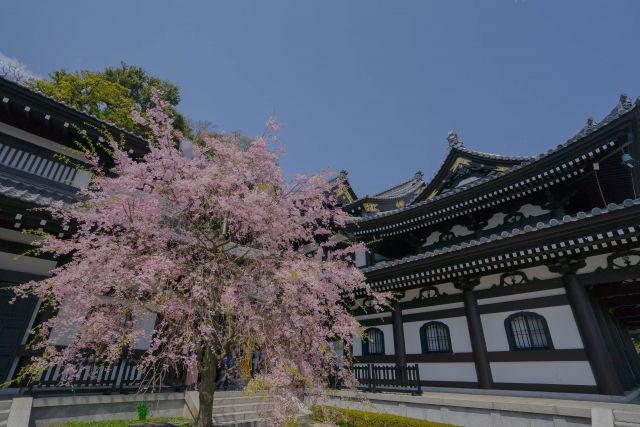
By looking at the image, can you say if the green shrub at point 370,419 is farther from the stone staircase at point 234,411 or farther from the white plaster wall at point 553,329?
the white plaster wall at point 553,329

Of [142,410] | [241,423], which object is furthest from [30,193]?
[241,423]

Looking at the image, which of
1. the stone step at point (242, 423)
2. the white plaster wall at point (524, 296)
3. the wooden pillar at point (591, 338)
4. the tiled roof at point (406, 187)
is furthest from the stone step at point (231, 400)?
the tiled roof at point (406, 187)

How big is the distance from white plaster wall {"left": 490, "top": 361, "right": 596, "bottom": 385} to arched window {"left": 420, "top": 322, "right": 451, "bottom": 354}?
146cm

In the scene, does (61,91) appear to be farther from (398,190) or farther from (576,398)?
(576,398)

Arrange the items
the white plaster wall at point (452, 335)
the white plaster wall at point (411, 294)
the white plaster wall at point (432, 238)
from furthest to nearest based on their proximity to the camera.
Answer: the white plaster wall at point (432, 238) → the white plaster wall at point (411, 294) → the white plaster wall at point (452, 335)

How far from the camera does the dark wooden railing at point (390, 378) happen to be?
9.29 m

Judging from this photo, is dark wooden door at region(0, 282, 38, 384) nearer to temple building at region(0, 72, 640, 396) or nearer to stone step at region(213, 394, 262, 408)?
temple building at region(0, 72, 640, 396)

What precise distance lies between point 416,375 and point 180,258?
25.0ft

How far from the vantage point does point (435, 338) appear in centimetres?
1027

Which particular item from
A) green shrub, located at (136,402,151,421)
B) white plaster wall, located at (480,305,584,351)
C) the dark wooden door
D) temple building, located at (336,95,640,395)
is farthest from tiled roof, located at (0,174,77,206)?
white plaster wall, located at (480,305,584,351)

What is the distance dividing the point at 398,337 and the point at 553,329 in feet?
15.2

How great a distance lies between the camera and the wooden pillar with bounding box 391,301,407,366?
419 inches

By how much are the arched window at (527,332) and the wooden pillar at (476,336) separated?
0.75 metres

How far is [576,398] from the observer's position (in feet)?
24.0
